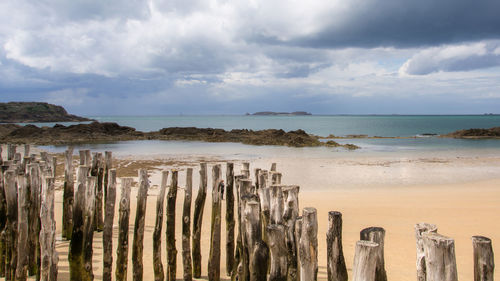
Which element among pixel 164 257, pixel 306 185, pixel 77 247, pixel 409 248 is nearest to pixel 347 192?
pixel 306 185

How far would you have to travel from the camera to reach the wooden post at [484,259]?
3.40m

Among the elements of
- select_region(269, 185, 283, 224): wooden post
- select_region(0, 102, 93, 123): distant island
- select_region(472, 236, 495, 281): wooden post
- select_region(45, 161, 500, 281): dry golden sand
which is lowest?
select_region(45, 161, 500, 281): dry golden sand

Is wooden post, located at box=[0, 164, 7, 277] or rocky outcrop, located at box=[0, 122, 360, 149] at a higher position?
rocky outcrop, located at box=[0, 122, 360, 149]

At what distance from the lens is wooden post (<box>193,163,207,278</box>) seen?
5848mm

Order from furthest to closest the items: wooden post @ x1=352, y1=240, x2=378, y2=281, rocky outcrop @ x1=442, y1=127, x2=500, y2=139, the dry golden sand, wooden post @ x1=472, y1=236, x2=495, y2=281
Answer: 1. rocky outcrop @ x1=442, y1=127, x2=500, y2=139
2. the dry golden sand
3. wooden post @ x1=472, y1=236, x2=495, y2=281
4. wooden post @ x1=352, y1=240, x2=378, y2=281

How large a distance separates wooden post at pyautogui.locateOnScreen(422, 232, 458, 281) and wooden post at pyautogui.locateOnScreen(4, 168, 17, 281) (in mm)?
5603

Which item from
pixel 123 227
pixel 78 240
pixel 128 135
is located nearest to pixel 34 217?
pixel 78 240

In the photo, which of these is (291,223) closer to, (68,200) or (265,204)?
(265,204)

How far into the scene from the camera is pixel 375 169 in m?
21.2

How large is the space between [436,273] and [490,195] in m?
12.9

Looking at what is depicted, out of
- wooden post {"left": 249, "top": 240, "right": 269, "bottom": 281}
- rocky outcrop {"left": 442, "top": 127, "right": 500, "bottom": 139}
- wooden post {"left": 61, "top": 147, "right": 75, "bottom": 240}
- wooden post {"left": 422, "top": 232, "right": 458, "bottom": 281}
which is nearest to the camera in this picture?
wooden post {"left": 422, "top": 232, "right": 458, "bottom": 281}

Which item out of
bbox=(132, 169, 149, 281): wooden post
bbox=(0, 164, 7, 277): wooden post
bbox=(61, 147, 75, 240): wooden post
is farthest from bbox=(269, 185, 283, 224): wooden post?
bbox=(61, 147, 75, 240): wooden post

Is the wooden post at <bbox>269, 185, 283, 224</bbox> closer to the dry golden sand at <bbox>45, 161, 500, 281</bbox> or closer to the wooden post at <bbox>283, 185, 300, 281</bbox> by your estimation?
the wooden post at <bbox>283, 185, 300, 281</bbox>

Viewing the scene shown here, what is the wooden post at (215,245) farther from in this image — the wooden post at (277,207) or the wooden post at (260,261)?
the wooden post at (260,261)
